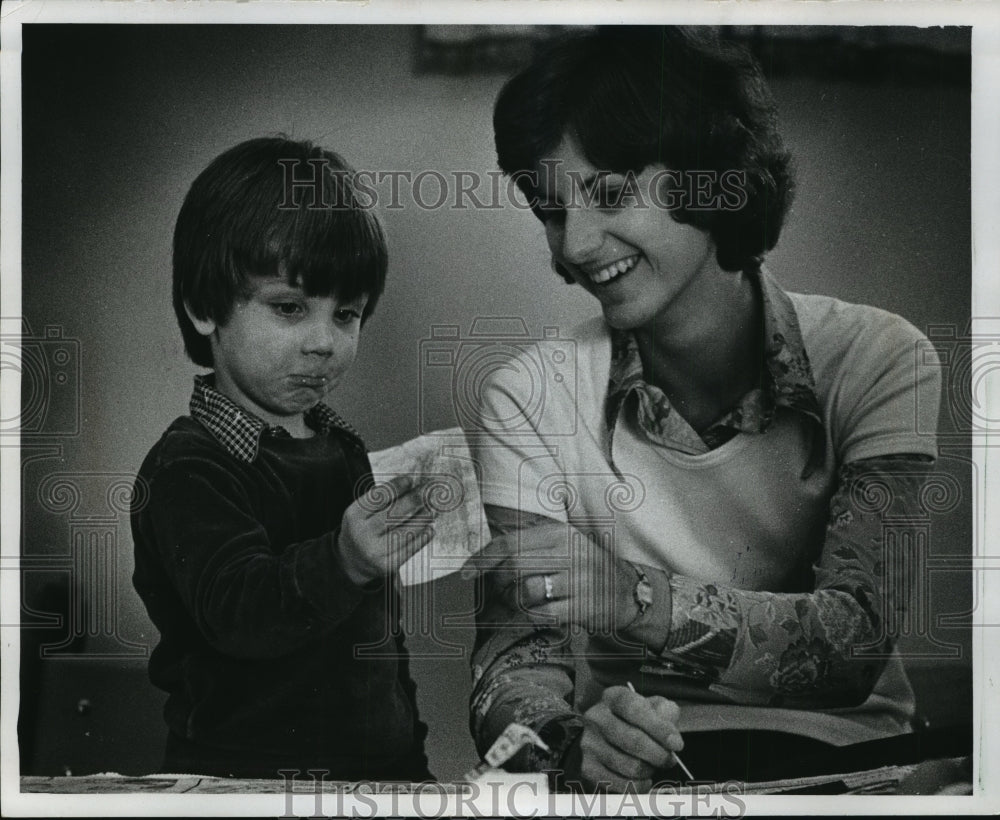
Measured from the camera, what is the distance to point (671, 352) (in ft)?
7.66

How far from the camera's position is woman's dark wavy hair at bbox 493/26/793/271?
2.29m

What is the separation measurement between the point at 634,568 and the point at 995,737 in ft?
2.91

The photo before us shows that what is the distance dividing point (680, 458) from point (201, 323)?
1056 mm

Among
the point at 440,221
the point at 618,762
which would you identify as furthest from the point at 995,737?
the point at 440,221

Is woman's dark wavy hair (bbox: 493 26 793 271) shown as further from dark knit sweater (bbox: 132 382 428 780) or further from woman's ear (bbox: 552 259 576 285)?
dark knit sweater (bbox: 132 382 428 780)

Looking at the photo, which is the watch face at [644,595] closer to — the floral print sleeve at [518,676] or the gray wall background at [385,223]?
the floral print sleeve at [518,676]

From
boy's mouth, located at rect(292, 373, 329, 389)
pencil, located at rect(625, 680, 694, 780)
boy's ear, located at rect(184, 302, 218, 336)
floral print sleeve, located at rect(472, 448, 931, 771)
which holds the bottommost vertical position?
pencil, located at rect(625, 680, 694, 780)

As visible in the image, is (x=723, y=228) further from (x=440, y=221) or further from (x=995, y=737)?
(x=995, y=737)

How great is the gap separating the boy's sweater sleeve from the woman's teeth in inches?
30.9

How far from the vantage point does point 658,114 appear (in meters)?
2.29

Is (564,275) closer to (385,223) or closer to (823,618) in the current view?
(385,223)

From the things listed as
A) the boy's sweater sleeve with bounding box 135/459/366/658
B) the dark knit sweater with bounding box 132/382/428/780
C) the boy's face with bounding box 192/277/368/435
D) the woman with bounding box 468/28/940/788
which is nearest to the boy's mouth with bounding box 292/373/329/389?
the boy's face with bounding box 192/277/368/435

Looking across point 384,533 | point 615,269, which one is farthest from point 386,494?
point 615,269

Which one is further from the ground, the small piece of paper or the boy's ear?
the boy's ear
